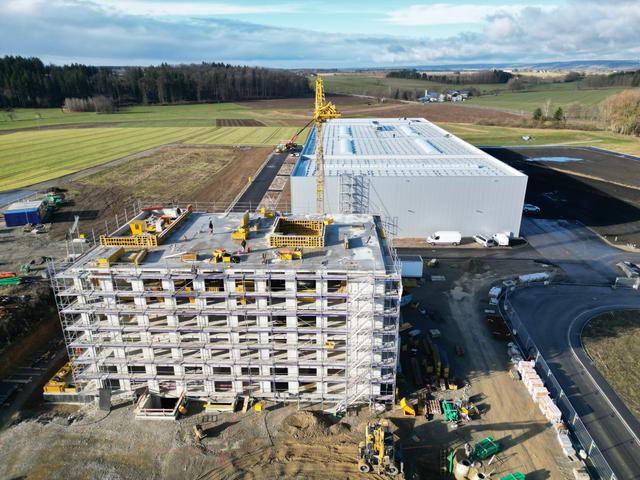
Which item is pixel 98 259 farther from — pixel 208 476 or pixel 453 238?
pixel 453 238

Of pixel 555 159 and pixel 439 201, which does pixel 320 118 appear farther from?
pixel 555 159

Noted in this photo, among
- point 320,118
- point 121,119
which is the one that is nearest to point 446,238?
point 320,118

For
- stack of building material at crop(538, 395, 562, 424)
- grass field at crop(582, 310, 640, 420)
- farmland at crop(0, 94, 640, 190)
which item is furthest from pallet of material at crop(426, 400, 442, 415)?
farmland at crop(0, 94, 640, 190)

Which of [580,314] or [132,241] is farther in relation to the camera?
[580,314]

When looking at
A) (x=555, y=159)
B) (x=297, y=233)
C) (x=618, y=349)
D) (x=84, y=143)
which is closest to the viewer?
(x=297, y=233)

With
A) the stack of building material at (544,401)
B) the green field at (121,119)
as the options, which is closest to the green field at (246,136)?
the green field at (121,119)

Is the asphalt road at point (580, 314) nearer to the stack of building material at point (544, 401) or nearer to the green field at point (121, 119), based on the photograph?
the stack of building material at point (544, 401)

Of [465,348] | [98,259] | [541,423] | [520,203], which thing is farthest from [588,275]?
[98,259]
